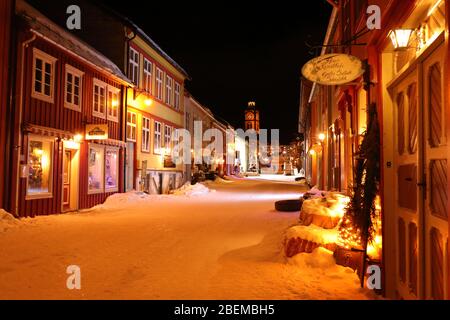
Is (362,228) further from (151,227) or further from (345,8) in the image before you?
(345,8)

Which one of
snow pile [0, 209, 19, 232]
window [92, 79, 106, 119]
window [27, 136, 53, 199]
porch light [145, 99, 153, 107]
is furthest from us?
porch light [145, 99, 153, 107]

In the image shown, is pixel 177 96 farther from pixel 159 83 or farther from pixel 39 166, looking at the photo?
pixel 39 166

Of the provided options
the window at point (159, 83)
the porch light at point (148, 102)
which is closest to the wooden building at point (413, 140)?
the porch light at point (148, 102)

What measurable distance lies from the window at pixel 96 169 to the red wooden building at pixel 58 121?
4 centimetres

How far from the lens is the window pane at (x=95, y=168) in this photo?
1513cm

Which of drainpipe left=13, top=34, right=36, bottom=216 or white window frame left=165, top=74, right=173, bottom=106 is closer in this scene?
drainpipe left=13, top=34, right=36, bottom=216

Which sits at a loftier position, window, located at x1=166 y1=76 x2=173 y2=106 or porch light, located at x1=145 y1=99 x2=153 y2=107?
window, located at x1=166 y1=76 x2=173 y2=106

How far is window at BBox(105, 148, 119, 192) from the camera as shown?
54.0ft

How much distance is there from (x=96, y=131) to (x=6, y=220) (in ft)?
17.1

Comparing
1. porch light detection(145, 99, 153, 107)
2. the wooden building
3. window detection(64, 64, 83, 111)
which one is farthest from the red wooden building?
the wooden building

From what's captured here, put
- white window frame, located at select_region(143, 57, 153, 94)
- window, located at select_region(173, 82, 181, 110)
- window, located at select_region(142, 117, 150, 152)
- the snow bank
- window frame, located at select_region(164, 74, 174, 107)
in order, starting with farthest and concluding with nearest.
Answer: window, located at select_region(173, 82, 181, 110) → window frame, located at select_region(164, 74, 174, 107) → white window frame, located at select_region(143, 57, 153, 94) → window, located at select_region(142, 117, 150, 152) → the snow bank

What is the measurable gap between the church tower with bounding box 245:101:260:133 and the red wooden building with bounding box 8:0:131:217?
69.0 meters

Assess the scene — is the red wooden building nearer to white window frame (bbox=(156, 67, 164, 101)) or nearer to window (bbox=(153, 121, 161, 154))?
window (bbox=(153, 121, 161, 154))
